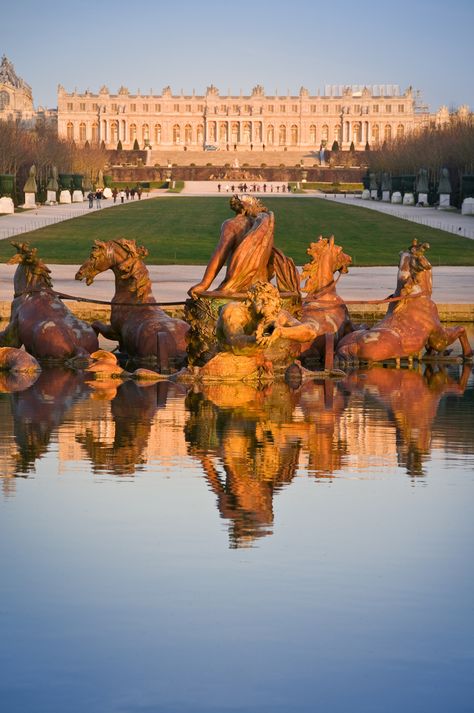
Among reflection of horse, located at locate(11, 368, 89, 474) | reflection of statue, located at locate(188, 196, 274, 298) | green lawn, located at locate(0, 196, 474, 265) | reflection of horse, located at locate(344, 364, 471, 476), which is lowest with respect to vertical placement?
reflection of horse, located at locate(344, 364, 471, 476)

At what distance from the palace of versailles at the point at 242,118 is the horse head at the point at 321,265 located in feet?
581

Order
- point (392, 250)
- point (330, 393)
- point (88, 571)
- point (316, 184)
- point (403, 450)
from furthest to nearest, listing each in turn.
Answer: point (316, 184)
point (392, 250)
point (330, 393)
point (403, 450)
point (88, 571)

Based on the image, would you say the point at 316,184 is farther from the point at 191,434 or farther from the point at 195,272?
the point at 191,434

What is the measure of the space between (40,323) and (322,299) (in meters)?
2.58

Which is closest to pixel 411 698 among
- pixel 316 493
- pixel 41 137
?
pixel 316 493

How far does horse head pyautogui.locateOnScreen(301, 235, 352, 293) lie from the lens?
14.3 metres

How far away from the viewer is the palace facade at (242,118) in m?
191

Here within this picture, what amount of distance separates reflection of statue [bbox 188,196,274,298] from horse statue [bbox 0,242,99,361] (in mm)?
1524

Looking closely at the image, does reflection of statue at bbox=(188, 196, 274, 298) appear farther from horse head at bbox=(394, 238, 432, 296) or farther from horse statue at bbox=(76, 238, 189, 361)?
horse head at bbox=(394, 238, 432, 296)

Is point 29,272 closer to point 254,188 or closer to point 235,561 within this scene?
point 235,561

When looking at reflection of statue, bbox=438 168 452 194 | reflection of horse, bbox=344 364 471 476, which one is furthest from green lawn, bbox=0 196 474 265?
reflection of horse, bbox=344 364 471 476

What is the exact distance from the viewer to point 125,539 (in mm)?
7293

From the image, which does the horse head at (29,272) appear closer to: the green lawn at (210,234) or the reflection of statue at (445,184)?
the green lawn at (210,234)

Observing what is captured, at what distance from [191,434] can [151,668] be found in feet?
15.7
